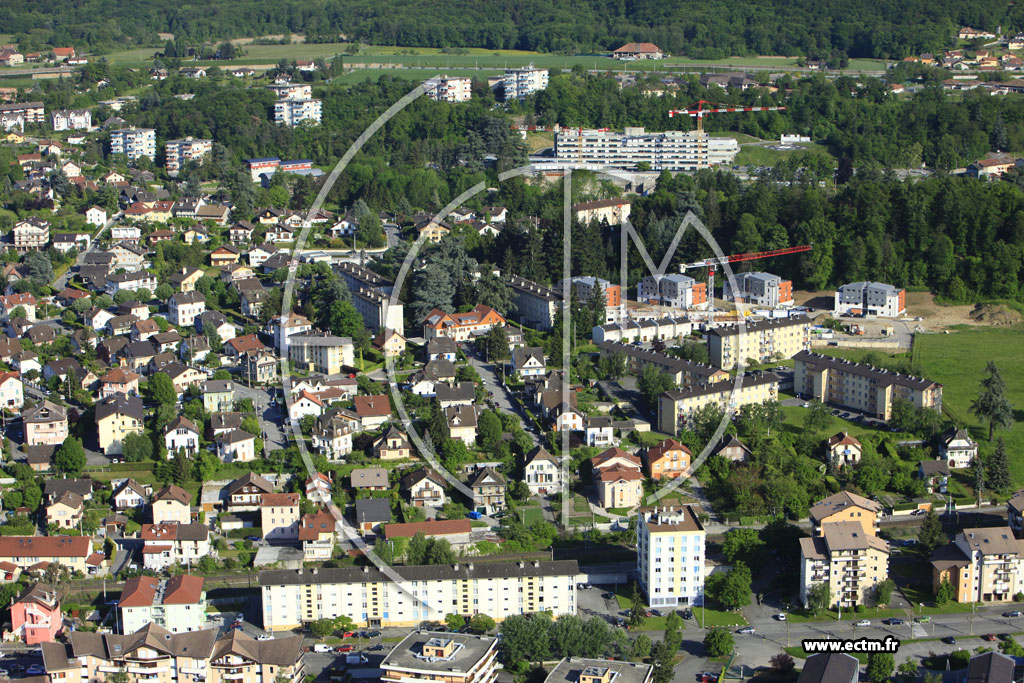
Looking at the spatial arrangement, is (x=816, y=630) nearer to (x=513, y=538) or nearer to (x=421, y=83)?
(x=513, y=538)

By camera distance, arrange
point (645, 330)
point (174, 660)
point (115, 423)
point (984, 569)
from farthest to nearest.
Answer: point (645, 330), point (115, 423), point (984, 569), point (174, 660)

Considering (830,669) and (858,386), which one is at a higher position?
(858,386)

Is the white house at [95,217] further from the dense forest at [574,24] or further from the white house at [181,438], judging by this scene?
the dense forest at [574,24]

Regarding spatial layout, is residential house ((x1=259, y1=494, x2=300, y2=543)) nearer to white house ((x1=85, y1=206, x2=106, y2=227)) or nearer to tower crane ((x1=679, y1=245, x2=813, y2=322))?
tower crane ((x1=679, y1=245, x2=813, y2=322))

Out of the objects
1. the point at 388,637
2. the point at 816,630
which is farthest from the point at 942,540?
the point at 388,637

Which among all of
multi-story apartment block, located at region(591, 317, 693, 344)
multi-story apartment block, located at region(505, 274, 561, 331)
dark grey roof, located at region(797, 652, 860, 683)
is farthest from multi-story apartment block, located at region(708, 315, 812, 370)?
dark grey roof, located at region(797, 652, 860, 683)

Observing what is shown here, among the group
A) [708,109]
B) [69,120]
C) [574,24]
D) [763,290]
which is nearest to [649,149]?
[708,109]

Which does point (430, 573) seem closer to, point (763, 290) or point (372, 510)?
point (372, 510)

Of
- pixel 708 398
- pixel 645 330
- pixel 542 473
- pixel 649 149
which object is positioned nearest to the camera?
pixel 542 473
